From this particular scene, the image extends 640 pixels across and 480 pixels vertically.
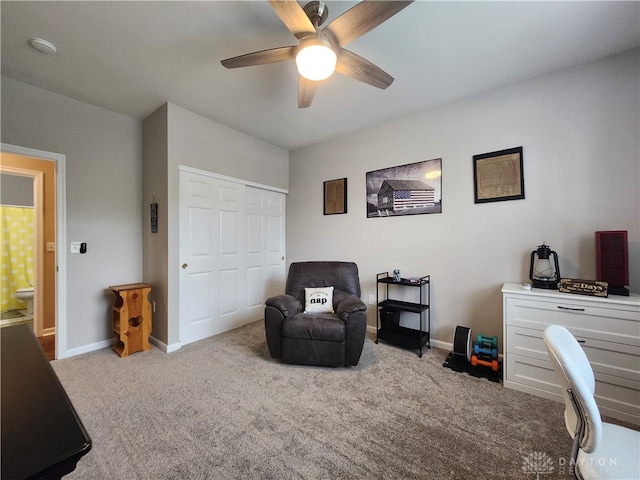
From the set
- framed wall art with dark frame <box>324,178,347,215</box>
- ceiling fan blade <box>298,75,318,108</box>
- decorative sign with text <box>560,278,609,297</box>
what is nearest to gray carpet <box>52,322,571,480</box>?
decorative sign with text <box>560,278,609,297</box>

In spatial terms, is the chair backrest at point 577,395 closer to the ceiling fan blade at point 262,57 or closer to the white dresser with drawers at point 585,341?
the white dresser with drawers at point 585,341

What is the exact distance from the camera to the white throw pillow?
2.84 m

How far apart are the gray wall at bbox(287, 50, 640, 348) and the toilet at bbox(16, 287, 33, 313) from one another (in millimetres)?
4785

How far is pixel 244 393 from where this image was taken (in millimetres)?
2053

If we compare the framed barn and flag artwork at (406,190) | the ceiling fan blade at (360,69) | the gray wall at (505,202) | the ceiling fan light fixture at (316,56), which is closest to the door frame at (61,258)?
the ceiling fan light fixture at (316,56)

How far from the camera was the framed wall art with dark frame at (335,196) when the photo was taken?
146 inches

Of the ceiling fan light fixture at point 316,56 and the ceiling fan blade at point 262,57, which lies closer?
the ceiling fan light fixture at point 316,56

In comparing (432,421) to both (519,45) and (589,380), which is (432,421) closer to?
(589,380)

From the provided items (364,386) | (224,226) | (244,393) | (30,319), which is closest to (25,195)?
(30,319)

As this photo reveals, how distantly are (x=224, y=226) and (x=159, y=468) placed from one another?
253 centimetres

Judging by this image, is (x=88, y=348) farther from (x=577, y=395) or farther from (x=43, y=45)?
(x=577, y=395)

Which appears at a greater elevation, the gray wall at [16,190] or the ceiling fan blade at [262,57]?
the ceiling fan blade at [262,57]

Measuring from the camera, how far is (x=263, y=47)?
80.7 inches

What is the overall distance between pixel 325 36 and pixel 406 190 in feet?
6.57
